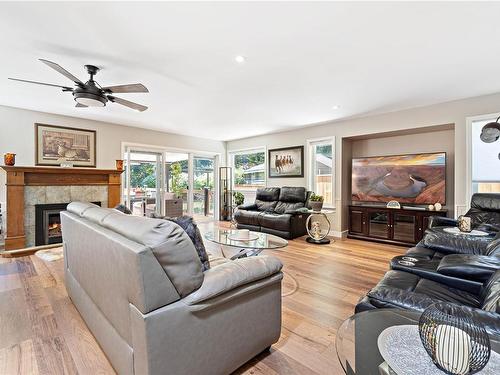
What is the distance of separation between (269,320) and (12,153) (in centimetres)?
526

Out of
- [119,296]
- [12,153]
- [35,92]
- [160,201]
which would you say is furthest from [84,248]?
[160,201]

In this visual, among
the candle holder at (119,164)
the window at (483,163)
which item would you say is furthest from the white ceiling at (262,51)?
the candle holder at (119,164)

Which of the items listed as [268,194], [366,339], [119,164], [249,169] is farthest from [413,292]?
[249,169]

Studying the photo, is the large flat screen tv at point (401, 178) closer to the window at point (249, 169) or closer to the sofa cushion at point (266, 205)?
the sofa cushion at point (266, 205)

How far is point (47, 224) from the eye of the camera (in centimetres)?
447

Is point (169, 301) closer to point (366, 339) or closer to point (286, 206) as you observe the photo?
point (366, 339)

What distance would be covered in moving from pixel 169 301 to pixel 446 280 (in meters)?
1.85

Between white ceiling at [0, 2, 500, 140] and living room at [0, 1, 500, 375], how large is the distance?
23 mm

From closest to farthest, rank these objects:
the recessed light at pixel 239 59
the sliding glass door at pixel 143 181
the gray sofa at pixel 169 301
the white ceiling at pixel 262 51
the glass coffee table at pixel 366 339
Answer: the glass coffee table at pixel 366 339 < the gray sofa at pixel 169 301 < the white ceiling at pixel 262 51 < the recessed light at pixel 239 59 < the sliding glass door at pixel 143 181

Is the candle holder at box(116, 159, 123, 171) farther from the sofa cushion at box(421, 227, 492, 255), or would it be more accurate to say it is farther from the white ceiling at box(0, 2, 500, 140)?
the sofa cushion at box(421, 227, 492, 255)

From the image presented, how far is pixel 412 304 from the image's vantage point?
1.25 m

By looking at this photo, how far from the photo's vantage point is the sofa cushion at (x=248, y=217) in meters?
5.59

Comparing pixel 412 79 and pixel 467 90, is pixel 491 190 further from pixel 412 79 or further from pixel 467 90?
pixel 412 79

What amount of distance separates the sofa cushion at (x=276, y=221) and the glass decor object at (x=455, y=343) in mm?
4186
